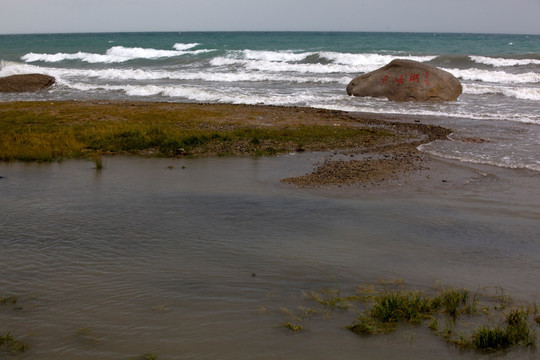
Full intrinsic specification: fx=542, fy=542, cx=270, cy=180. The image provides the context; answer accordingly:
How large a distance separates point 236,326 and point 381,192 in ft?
17.4

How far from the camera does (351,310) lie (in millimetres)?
5359

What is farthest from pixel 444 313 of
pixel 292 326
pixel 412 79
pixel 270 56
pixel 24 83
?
pixel 270 56

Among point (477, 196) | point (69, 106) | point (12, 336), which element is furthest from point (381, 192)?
point (69, 106)

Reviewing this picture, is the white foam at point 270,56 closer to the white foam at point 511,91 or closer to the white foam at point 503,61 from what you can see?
the white foam at point 503,61

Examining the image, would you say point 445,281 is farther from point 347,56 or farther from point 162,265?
point 347,56

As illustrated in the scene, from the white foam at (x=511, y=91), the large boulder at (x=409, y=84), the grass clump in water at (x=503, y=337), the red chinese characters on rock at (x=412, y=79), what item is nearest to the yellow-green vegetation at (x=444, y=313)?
the grass clump in water at (x=503, y=337)

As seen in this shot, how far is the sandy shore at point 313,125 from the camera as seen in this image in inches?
437

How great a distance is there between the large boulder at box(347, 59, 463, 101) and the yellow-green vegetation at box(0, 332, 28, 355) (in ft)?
66.3

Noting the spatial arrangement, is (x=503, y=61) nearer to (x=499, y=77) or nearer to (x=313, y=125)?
(x=499, y=77)

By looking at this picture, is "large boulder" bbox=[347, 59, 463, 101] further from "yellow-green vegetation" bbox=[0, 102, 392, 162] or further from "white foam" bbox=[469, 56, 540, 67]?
"white foam" bbox=[469, 56, 540, 67]

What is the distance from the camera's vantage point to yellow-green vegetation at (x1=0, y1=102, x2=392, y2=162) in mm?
13234

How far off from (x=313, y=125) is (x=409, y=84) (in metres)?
8.42

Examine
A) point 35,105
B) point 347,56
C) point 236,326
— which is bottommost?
point 236,326

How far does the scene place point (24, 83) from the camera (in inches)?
1099
